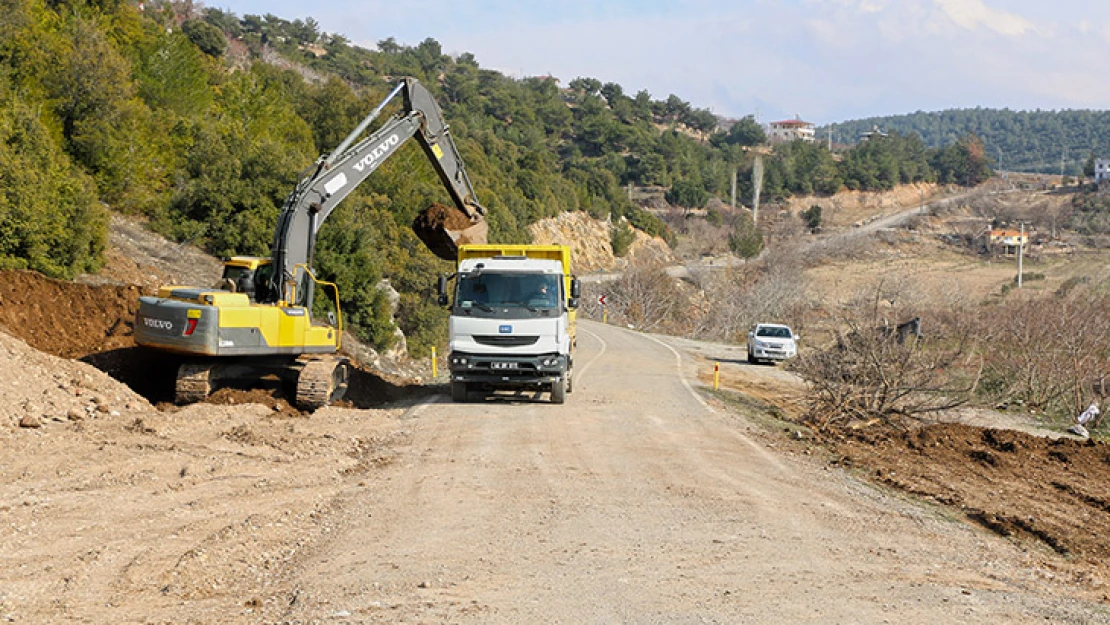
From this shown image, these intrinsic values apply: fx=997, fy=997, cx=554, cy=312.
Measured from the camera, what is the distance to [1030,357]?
29.3 m

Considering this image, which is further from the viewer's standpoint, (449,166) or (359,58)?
(359,58)

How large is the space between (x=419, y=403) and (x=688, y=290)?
56.9 m

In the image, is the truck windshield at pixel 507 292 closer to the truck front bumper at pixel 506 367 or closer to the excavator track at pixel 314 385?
the truck front bumper at pixel 506 367

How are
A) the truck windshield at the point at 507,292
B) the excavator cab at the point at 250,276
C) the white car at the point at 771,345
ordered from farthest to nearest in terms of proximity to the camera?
the white car at the point at 771,345, the truck windshield at the point at 507,292, the excavator cab at the point at 250,276

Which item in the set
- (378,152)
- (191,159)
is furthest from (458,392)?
(191,159)

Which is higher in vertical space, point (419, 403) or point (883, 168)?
point (883, 168)

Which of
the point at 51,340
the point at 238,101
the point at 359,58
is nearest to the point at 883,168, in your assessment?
the point at 359,58

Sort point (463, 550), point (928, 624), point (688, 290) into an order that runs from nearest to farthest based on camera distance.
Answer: point (928, 624), point (463, 550), point (688, 290)

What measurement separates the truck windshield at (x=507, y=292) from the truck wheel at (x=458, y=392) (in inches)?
64.7

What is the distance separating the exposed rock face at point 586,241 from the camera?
78.2m

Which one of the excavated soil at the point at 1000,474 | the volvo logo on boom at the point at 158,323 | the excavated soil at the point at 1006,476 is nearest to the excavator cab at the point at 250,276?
the volvo logo on boom at the point at 158,323

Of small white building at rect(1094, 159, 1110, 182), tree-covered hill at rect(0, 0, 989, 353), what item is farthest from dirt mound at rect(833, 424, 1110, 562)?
small white building at rect(1094, 159, 1110, 182)

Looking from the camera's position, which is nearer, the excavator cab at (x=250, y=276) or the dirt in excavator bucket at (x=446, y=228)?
the excavator cab at (x=250, y=276)

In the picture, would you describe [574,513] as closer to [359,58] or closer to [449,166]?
[449,166]
